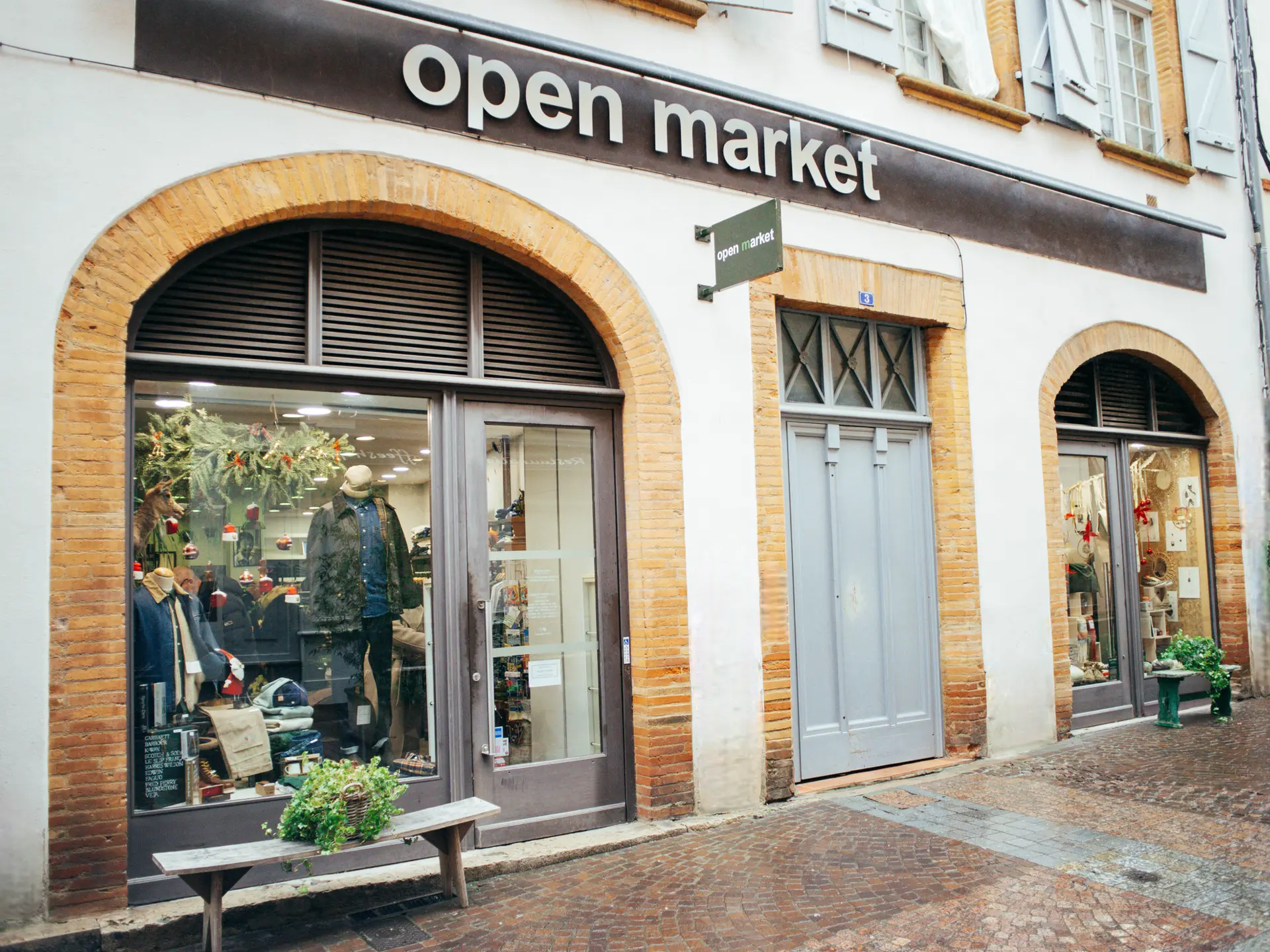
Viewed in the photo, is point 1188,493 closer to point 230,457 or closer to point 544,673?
point 544,673

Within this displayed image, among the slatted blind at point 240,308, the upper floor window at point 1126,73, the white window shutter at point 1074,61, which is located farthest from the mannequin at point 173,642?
the upper floor window at point 1126,73

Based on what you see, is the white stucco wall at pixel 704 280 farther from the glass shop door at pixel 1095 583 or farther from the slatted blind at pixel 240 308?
the glass shop door at pixel 1095 583

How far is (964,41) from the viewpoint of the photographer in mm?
8234

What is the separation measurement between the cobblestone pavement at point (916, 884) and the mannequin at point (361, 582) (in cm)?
129

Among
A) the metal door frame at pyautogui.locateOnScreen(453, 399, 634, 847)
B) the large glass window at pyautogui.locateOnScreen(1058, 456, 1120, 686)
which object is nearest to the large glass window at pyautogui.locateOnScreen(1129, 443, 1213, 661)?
the large glass window at pyautogui.locateOnScreen(1058, 456, 1120, 686)

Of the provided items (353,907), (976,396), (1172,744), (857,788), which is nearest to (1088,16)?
(976,396)

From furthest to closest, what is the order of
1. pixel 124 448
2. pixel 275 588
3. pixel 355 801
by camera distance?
pixel 275 588
pixel 124 448
pixel 355 801

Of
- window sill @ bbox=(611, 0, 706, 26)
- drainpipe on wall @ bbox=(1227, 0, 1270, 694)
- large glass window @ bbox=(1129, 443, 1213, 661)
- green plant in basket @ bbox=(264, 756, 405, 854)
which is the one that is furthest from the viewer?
drainpipe on wall @ bbox=(1227, 0, 1270, 694)

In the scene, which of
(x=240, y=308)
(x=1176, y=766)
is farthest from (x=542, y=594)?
(x=1176, y=766)

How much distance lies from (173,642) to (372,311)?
2.07 meters

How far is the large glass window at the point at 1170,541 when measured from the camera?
9.66 metres

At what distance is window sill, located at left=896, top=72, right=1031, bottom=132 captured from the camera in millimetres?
7820

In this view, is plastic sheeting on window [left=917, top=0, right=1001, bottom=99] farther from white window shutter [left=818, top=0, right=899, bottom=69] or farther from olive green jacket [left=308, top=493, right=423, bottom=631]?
olive green jacket [left=308, top=493, right=423, bottom=631]

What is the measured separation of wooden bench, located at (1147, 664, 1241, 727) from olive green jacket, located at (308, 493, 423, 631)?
6431 millimetres
